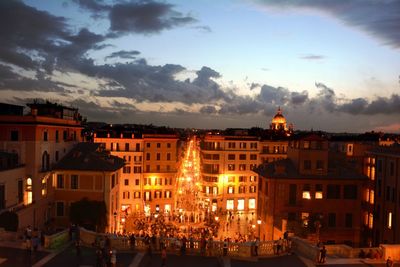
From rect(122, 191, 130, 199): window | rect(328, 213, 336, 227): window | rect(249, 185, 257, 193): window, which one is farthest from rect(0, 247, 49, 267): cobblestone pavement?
rect(249, 185, 257, 193): window

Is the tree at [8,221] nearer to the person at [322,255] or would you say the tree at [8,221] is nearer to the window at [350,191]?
the person at [322,255]

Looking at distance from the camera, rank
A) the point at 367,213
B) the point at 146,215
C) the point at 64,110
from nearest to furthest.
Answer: the point at 367,213 < the point at 64,110 < the point at 146,215

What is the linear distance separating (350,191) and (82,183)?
88.3 ft

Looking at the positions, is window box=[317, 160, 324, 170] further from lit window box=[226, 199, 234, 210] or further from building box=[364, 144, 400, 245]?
lit window box=[226, 199, 234, 210]

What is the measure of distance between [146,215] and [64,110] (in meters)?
23.0

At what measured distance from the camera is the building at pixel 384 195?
156 ft

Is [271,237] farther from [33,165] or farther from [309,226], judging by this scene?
[33,165]

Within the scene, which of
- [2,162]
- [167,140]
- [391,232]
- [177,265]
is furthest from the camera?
[167,140]

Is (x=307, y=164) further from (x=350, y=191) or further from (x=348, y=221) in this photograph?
(x=348, y=221)

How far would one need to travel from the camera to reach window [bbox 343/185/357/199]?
50656 mm

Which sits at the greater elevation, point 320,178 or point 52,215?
point 320,178

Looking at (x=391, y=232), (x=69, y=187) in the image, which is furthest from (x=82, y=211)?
(x=391, y=232)

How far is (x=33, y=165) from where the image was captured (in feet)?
158

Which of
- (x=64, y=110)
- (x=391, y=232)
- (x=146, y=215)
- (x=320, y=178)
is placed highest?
(x=64, y=110)
